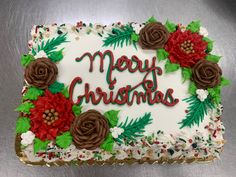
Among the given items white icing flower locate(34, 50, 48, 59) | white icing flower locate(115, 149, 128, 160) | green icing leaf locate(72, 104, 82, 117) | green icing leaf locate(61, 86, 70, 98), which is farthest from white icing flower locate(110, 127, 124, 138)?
white icing flower locate(34, 50, 48, 59)

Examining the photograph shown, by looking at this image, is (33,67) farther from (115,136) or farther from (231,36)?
(231,36)

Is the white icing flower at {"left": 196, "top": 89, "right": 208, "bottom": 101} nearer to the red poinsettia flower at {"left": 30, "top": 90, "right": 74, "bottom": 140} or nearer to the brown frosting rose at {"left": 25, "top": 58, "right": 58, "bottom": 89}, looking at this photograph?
the red poinsettia flower at {"left": 30, "top": 90, "right": 74, "bottom": 140}

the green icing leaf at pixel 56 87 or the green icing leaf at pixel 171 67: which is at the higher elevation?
the green icing leaf at pixel 171 67

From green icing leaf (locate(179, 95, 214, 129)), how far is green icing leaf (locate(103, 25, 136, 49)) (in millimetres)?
636

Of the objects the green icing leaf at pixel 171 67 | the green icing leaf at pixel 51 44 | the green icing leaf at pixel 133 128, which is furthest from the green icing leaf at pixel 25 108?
the green icing leaf at pixel 171 67

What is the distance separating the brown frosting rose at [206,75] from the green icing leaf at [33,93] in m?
1.16

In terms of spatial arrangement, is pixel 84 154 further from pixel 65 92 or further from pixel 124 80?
pixel 124 80

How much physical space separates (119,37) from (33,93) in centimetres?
79

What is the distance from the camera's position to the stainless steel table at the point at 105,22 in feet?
9.32

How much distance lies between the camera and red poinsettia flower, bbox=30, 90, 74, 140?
2.35 metres

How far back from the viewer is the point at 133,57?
2613 millimetres

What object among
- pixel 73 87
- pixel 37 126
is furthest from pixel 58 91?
pixel 37 126

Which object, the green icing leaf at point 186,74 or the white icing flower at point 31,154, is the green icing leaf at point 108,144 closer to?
the white icing flower at point 31,154

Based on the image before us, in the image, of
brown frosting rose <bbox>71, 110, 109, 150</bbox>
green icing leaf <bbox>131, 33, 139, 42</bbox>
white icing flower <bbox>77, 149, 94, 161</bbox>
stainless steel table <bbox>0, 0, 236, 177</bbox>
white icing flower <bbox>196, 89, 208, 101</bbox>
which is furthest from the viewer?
stainless steel table <bbox>0, 0, 236, 177</bbox>
